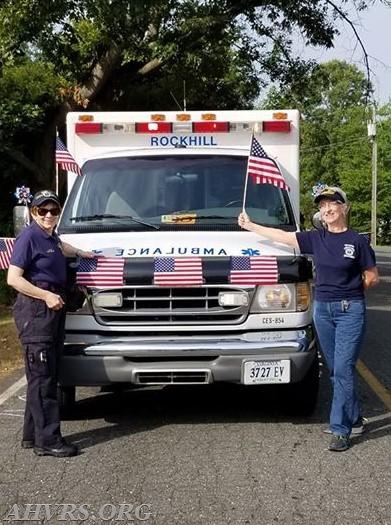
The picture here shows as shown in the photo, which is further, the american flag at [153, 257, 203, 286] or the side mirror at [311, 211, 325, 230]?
the side mirror at [311, 211, 325, 230]

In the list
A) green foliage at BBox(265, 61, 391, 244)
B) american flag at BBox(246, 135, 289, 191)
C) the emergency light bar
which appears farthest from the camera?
green foliage at BBox(265, 61, 391, 244)

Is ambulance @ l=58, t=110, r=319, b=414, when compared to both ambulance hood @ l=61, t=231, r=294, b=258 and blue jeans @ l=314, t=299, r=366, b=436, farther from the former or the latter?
blue jeans @ l=314, t=299, r=366, b=436

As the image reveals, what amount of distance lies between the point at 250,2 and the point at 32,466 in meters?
10.7

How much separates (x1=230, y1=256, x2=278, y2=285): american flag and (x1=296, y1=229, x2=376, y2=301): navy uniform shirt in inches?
13.7

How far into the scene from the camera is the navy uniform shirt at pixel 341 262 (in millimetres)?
5469

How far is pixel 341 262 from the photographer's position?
546 centimetres

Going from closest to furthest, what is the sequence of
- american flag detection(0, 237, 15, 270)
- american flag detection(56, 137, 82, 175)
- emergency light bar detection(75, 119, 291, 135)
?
american flag detection(0, 237, 15, 270) < american flag detection(56, 137, 82, 175) < emergency light bar detection(75, 119, 291, 135)

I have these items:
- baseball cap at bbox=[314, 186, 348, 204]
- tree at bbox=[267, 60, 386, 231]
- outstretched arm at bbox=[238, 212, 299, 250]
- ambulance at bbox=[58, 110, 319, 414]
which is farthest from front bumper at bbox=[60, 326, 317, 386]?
tree at bbox=[267, 60, 386, 231]

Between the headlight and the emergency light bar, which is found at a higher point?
the emergency light bar

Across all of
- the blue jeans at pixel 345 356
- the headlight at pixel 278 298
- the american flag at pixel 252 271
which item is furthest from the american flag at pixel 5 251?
the blue jeans at pixel 345 356

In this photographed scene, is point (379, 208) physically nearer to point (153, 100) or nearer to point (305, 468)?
point (153, 100)

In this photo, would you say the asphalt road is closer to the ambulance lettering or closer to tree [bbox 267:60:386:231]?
the ambulance lettering

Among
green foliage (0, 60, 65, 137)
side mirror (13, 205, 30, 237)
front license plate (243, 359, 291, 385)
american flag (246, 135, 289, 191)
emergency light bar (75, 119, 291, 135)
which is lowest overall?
front license plate (243, 359, 291, 385)

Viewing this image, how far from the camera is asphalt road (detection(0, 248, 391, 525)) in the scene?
4312 millimetres
